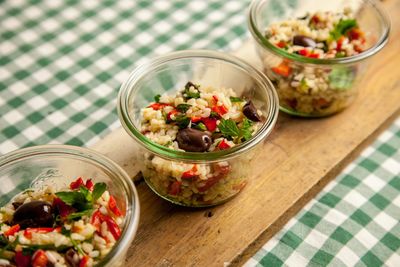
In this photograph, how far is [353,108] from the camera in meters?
2.03

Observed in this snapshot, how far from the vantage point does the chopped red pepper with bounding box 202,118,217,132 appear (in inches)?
63.2

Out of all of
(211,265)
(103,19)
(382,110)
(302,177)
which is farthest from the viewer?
(103,19)

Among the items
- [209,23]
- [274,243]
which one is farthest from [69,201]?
[209,23]

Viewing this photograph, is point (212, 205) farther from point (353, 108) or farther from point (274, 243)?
point (353, 108)

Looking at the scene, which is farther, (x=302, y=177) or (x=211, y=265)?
(x=302, y=177)

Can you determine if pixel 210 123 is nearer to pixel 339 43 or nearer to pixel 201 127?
pixel 201 127

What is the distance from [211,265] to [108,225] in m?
0.34

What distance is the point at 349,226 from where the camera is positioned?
5.59 ft

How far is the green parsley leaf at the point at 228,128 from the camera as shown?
Result: 61.8 inches

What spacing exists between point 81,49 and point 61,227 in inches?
42.6

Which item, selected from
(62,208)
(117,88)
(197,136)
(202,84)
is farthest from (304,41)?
(62,208)

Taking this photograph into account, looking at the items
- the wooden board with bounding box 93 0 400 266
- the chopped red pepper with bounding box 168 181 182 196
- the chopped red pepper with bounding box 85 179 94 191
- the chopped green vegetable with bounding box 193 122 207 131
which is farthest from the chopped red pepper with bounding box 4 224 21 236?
the chopped green vegetable with bounding box 193 122 207 131

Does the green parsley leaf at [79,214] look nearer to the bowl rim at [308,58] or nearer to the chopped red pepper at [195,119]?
the chopped red pepper at [195,119]

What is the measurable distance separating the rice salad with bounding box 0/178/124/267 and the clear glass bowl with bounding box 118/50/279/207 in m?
0.19
